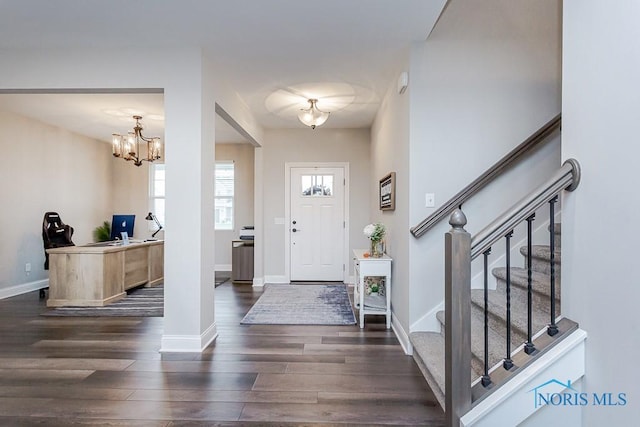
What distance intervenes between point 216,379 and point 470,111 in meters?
2.73

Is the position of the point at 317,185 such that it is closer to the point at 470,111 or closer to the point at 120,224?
the point at 470,111

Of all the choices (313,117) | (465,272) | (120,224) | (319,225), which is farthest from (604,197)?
(120,224)

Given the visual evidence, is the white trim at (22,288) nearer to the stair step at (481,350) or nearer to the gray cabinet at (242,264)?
the gray cabinet at (242,264)

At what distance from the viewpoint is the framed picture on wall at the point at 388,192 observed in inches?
134

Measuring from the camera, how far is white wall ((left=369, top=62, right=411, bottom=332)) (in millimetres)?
2904

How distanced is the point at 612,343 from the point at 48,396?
293cm

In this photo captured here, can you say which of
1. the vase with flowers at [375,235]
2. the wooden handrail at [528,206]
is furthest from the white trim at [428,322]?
the wooden handrail at [528,206]

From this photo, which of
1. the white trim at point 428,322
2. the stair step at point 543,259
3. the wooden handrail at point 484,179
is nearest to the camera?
the stair step at point 543,259

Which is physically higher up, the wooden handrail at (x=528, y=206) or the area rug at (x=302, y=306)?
the wooden handrail at (x=528, y=206)

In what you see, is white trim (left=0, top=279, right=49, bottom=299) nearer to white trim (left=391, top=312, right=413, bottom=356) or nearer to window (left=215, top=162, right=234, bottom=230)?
window (left=215, top=162, right=234, bottom=230)

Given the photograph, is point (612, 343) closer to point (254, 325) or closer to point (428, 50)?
point (428, 50)

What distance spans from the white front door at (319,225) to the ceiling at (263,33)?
1921mm

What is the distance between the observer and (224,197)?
22.7 ft

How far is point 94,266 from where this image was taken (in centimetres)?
430
